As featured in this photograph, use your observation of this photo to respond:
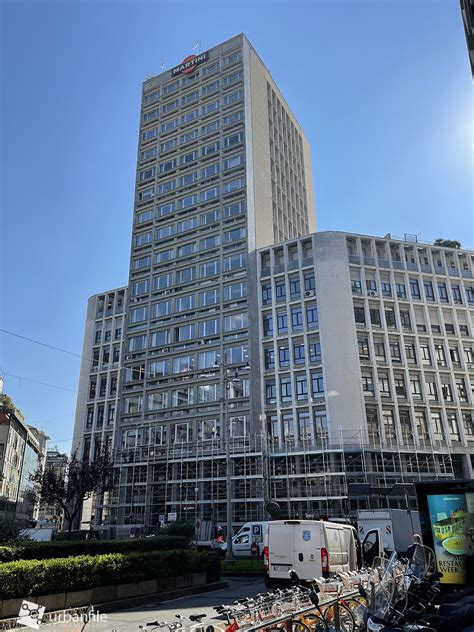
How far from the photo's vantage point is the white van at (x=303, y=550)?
13.9 meters

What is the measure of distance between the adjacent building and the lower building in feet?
0.52

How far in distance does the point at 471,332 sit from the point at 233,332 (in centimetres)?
2367

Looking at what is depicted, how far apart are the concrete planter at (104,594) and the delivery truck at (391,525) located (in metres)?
13.0

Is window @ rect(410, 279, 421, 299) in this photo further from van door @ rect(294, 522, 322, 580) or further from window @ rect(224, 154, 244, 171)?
van door @ rect(294, 522, 322, 580)

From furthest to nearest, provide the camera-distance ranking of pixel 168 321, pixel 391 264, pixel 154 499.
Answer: pixel 168 321 → pixel 391 264 → pixel 154 499

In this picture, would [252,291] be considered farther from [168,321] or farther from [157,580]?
[157,580]

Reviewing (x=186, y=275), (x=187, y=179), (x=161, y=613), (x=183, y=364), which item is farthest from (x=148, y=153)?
(x=161, y=613)

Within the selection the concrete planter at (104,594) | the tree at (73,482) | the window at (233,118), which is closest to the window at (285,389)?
the tree at (73,482)

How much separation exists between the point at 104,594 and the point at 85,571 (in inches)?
38.9

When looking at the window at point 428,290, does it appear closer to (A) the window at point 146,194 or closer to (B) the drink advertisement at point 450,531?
(A) the window at point 146,194

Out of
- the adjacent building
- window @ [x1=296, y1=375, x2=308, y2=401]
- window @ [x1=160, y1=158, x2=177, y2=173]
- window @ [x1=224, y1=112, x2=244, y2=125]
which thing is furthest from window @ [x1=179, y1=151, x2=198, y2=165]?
window @ [x1=296, y1=375, x2=308, y2=401]

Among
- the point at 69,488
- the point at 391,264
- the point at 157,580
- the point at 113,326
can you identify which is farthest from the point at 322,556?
the point at 113,326

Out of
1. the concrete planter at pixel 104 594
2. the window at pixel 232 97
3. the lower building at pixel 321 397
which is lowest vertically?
the concrete planter at pixel 104 594

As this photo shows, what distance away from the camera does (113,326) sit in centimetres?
6488
